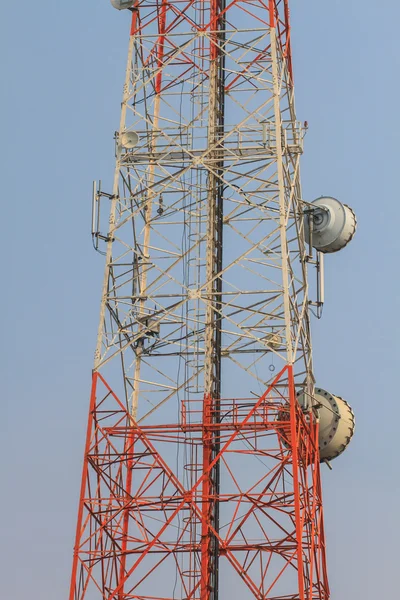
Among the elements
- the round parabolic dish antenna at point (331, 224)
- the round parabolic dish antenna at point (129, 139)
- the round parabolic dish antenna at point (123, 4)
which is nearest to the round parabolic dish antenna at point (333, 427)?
the round parabolic dish antenna at point (331, 224)

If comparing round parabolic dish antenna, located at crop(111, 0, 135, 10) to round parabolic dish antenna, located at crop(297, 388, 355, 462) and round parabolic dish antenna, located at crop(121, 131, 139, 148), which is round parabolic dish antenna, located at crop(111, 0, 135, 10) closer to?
round parabolic dish antenna, located at crop(121, 131, 139, 148)

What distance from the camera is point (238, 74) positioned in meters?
54.4

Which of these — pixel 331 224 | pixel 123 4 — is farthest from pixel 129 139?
pixel 331 224

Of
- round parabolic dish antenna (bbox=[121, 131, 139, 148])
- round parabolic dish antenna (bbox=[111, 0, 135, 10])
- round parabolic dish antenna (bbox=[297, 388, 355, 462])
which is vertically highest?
round parabolic dish antenna (bbox=[111, 0, 135, 10])

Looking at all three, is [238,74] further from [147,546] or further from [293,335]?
[147,546]

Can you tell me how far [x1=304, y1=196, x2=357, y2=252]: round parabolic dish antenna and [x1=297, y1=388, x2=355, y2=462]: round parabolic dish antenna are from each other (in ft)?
21.2

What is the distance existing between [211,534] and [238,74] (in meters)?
18.1

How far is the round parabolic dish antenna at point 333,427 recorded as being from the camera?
2115 inches

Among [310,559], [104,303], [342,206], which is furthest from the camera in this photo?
[342,206]

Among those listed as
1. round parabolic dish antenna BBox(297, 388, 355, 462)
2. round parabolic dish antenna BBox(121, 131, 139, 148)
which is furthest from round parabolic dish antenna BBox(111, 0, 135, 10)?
round parabolic dish antenna BBox(297, 388, 355, 462)

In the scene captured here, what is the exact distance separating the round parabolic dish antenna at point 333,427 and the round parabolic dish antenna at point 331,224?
21.2ft

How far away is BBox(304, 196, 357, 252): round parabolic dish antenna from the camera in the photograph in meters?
56.3

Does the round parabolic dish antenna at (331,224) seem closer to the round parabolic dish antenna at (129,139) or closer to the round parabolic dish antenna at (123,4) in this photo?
the round parabolic dish antenna at (129,139)

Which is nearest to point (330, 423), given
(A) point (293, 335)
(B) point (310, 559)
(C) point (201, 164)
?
(A) point (293, 335)
